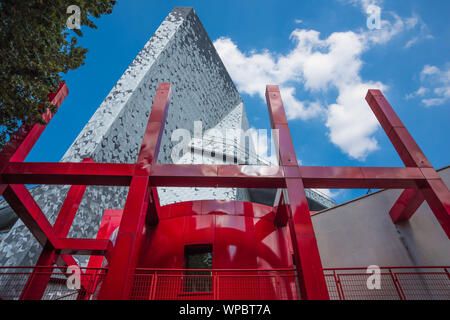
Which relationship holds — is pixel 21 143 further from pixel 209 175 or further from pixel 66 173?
pixel 209 175

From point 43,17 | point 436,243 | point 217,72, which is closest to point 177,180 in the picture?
point 43,17

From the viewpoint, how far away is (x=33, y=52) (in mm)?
5387

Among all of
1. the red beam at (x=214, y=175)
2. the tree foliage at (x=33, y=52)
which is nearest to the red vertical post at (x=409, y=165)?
the red beam at (x=214, y=175)

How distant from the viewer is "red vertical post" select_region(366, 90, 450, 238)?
7.09 metres

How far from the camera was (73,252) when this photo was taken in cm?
974

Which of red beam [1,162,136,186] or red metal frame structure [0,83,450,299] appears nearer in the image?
red metal frame structure [0,83,450,299]

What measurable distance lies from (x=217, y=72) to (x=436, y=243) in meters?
27.5

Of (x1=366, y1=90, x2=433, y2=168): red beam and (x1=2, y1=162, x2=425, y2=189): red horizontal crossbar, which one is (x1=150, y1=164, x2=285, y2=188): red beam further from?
(x1=366, y1=90, x2=433, y2=168): red beam

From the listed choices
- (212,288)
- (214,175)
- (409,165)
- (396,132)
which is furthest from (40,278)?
(396,132)

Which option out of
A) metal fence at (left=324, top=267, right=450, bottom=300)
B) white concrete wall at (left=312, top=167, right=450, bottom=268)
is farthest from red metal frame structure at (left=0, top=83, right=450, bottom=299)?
metal fence at (left=324, top=267, right=450, bottom=300)

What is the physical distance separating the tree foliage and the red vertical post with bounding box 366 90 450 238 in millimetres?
8818

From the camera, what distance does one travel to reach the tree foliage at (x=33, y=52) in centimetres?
492

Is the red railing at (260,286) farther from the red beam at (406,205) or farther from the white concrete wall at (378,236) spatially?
the red beam at (406,205)
